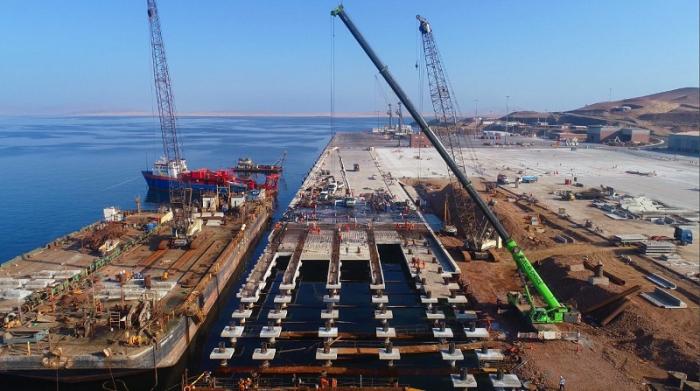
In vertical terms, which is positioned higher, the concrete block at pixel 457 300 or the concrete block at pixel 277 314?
the concrete block at pixel 457 300

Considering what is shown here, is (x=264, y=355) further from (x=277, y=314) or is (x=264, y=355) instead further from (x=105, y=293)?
(x=105, y=293)

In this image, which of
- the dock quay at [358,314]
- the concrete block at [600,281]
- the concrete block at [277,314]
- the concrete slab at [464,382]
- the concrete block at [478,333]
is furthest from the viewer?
the concrete block at [600,281]

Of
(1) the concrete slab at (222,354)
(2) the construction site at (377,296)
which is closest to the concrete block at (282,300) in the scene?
(2) the construction site at (377,296)

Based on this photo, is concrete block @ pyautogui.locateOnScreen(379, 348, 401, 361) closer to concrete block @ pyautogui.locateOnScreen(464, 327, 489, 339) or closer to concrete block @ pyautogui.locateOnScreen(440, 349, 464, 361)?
concrete block @ pyautogui.locateOnScreen(440, 349, 464, 361)

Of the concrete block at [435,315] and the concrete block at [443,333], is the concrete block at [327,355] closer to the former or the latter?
the concrete block at [443,333]

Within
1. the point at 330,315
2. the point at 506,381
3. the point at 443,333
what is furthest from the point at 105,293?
the point at 506,381

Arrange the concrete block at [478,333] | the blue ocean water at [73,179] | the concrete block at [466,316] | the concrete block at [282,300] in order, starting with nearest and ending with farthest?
the concrete block at [478,333]
the concrete block at [466,316]
the concrete block at [282,300]
the blue ocean water at [73,179]
